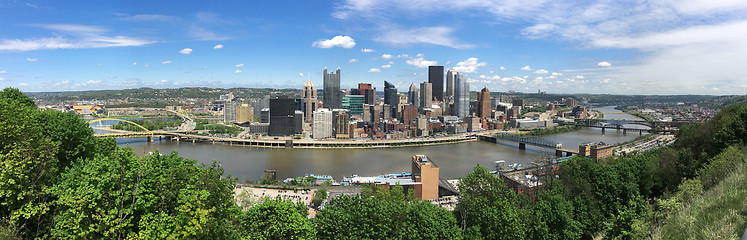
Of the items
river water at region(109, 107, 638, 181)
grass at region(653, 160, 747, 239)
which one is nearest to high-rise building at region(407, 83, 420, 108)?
river water at region(109, 107, 638, 181)

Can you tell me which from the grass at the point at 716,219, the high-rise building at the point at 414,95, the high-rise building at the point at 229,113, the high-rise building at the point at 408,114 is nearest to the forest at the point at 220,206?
the grass at the point at 716,219

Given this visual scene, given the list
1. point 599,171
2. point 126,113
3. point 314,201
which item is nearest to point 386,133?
point 314,201

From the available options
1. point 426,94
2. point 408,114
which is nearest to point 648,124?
point 408,114

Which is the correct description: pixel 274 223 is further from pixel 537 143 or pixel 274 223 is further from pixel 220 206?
pixel 537 143

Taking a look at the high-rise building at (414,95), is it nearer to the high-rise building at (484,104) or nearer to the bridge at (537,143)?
the high-rise building at (484,104)

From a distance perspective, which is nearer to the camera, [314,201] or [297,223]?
[297,223]

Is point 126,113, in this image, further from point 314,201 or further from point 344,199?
point 344,199

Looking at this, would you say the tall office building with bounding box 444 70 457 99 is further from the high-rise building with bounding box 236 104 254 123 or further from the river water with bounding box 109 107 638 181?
the river water with bounding box 109 107 638 181
